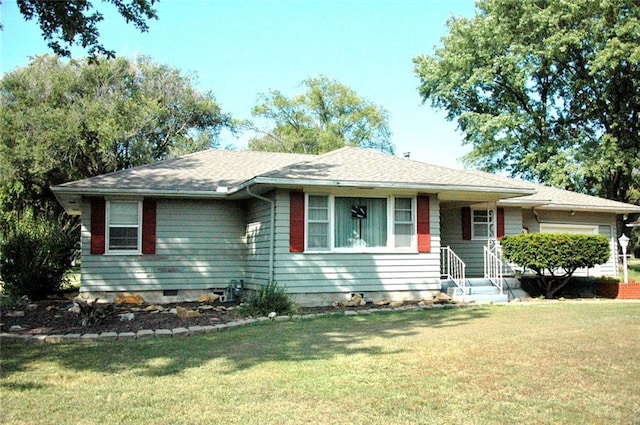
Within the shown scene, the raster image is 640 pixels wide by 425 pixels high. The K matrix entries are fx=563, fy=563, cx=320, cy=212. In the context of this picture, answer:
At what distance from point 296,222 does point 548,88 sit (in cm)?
2080

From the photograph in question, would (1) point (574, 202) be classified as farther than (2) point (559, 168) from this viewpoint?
No

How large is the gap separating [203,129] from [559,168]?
61.6 ft

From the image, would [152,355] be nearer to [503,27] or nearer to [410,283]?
[410,283]

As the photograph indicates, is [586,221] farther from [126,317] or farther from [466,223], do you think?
[126,317]

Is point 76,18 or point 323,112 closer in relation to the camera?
point 76,18

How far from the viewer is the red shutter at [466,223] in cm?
1580

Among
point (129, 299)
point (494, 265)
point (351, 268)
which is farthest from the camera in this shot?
point (494, 265)

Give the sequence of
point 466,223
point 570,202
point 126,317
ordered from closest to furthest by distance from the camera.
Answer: point 126,317 → point 466,223 → point 570,202

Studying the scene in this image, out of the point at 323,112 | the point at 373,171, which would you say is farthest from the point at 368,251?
the point at 323,112

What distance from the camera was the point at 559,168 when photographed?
25.0m

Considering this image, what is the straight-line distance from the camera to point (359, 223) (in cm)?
1242

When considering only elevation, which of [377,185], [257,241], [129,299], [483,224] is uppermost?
[377,185]

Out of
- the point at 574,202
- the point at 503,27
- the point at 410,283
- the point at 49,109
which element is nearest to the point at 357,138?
the point at 503,27

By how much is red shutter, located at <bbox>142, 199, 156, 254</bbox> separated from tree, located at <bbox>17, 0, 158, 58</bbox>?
364cm
